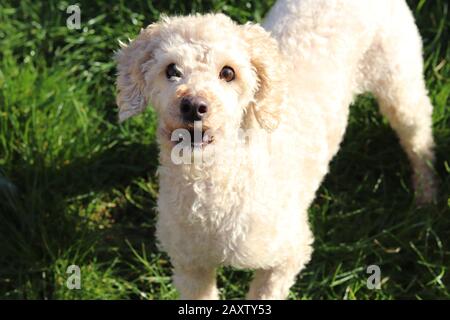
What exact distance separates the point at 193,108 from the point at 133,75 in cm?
48

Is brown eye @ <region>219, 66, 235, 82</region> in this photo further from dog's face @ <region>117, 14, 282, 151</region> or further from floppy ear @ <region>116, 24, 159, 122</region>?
floppy ear @ <region>116, 24, 159, 122</region>

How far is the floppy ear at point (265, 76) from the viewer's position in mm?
2982

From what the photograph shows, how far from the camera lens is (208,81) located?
2.78 metres

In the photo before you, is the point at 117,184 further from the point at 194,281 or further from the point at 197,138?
the point at 197,138

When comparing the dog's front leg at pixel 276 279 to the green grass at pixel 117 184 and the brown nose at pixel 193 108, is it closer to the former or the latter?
the green grass at pixel 117 184

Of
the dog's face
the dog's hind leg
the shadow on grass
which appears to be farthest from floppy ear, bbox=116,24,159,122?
the dog's hind leg

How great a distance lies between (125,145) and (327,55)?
4.69ft

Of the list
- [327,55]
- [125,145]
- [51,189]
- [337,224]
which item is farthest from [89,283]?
[327,55]

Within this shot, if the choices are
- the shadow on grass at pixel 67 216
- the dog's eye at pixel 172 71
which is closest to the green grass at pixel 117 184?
the shadow on grass at pixel 67 216

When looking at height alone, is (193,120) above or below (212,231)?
above

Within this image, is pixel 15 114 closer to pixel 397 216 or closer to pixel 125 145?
pixel 125 145

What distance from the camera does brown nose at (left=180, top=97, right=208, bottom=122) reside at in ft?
8.76

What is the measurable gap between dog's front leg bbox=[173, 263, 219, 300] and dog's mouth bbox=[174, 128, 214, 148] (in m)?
0.76

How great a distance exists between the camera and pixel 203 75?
2797 mm
